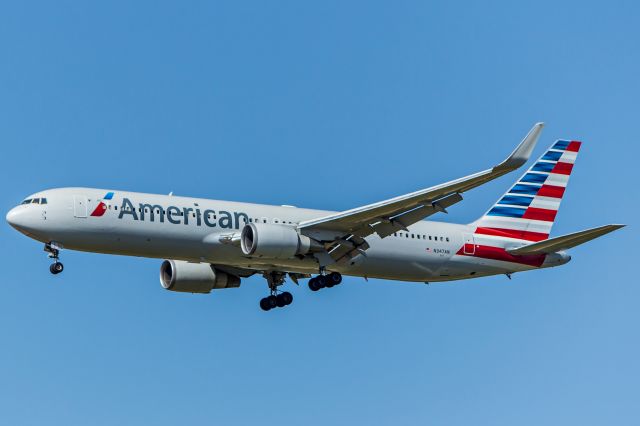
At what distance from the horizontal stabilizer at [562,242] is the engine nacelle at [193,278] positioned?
12505mm

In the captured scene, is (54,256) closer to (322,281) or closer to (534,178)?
(322,281)

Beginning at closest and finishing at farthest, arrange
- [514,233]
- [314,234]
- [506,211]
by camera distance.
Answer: [314,234] < [514,233] < [506,211]

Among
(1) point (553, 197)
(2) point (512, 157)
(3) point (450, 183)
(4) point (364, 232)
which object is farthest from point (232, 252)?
(1) point (553, 197)

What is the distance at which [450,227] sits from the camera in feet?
171

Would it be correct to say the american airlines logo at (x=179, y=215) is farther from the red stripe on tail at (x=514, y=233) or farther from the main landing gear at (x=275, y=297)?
the red stripe on tail at (x=514, y=233)

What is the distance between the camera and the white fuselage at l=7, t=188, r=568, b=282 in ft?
149

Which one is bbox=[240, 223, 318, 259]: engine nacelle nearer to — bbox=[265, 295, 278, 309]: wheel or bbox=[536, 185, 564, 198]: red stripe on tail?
bbox=[265, 295, 278, 309]: wheel

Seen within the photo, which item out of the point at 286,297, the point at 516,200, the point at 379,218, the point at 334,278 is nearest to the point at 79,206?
the point at 334,278

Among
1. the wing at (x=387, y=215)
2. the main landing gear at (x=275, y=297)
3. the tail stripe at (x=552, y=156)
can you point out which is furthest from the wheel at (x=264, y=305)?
the tail stripe at (x=552, y=156)

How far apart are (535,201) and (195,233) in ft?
55.6

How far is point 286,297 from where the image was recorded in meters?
52.2

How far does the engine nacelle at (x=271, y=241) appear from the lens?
46156mm

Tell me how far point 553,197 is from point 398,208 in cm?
1210

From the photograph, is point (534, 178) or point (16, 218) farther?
point (534, 178)
